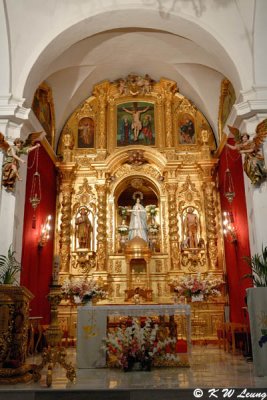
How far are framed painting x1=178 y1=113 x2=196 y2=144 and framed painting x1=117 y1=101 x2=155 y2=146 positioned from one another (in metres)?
0.82

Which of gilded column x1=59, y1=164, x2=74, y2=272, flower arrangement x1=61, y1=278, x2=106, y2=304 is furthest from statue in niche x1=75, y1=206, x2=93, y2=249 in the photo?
flower arrangement x1=61, y1=278, x2=106, y2=304

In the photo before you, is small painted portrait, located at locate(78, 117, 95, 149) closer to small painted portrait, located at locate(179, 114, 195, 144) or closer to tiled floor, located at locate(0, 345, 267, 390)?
small painted portrait, located at locate(179, 114, 195, 144)

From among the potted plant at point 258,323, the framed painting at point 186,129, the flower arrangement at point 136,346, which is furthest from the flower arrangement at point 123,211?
the potted plant at point 258,323

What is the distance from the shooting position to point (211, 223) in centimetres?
1135

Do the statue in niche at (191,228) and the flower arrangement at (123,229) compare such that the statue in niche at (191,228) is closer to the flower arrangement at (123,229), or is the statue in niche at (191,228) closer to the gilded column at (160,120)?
the flower arrangement at (123,229)

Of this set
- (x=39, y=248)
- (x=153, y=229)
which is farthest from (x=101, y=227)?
(x=39, y=248)

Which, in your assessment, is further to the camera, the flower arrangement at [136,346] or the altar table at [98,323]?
the altar table at [98,323]

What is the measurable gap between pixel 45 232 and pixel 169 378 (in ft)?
19.5

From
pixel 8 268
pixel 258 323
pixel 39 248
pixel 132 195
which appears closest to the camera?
pixel 258 323

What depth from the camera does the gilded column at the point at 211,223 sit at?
11.1 meters

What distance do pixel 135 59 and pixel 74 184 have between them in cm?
396

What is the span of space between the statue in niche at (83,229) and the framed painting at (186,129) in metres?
3.61

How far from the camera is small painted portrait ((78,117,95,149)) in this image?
487 inches

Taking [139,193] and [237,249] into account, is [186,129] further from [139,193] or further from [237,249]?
[237,249]
